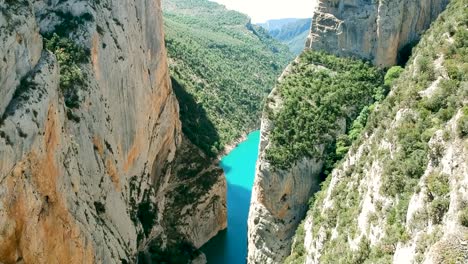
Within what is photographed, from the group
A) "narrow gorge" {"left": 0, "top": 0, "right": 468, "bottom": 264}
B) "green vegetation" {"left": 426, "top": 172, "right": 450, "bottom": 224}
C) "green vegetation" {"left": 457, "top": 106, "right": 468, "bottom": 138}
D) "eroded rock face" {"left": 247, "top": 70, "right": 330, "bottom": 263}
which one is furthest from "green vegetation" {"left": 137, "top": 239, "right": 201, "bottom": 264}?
"green vegetation" {"left": 457, "top": 106, "right": 468, "bottom": 138}

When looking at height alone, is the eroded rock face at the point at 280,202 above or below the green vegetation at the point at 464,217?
below

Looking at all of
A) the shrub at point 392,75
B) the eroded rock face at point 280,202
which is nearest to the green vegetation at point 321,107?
the shrub at point 392,75

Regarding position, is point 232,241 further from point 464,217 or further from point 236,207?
point 464,217

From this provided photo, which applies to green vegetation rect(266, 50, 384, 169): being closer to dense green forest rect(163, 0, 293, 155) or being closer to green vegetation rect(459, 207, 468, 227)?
green vegetation rect(459, 207, 468, 227)

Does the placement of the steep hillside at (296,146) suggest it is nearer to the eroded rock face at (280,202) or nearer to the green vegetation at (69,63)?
the eroded rock face at (280,202)

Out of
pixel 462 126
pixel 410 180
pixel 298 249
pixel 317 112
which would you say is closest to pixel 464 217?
pixel 462 126

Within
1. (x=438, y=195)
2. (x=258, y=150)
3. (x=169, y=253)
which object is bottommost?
(x=169, y=253)

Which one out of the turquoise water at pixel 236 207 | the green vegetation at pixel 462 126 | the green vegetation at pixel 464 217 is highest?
the green vegetation at pixel 462 126
